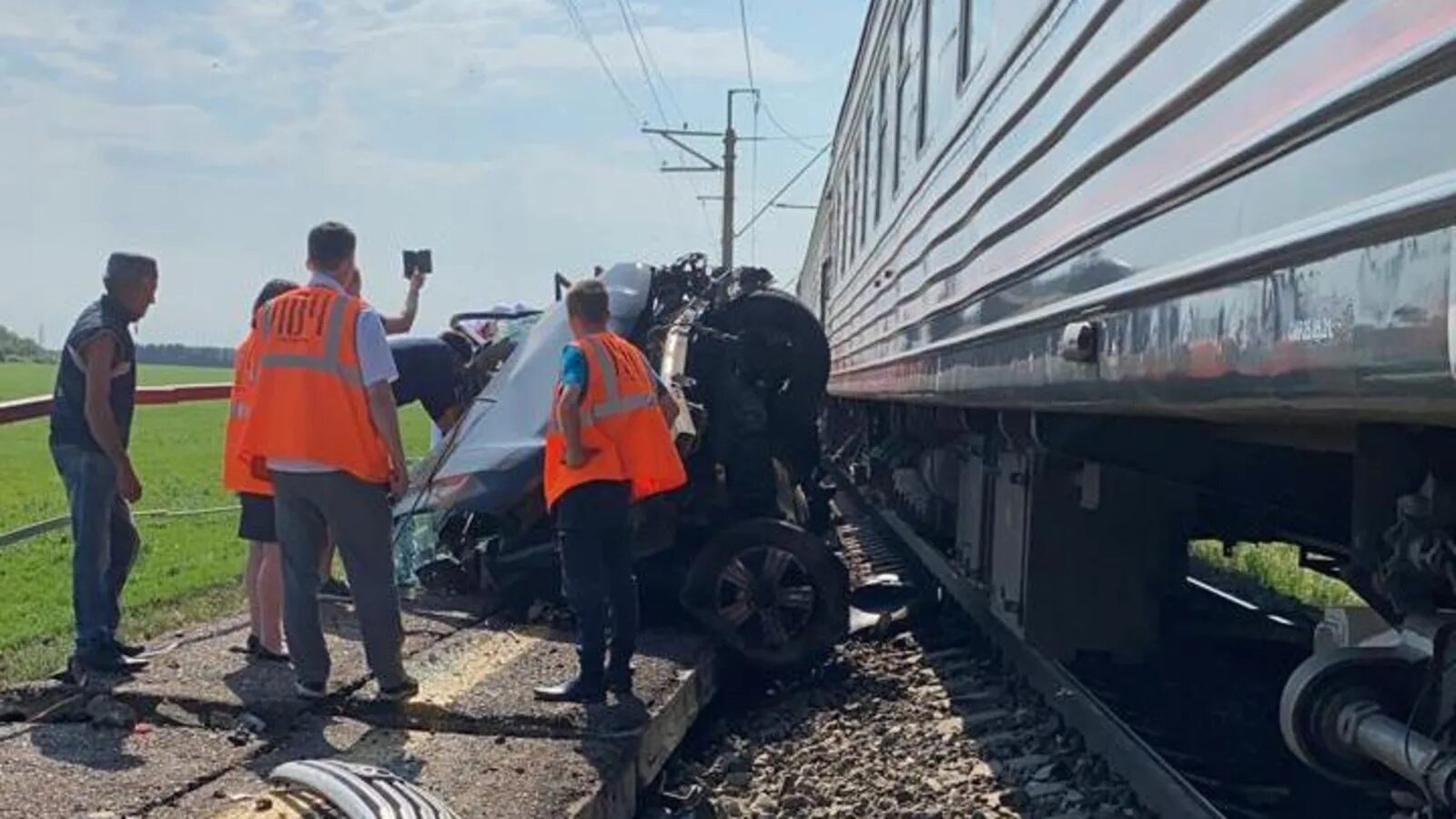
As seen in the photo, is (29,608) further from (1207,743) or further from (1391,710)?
(1391,710)

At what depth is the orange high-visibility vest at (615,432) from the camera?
18.8ft

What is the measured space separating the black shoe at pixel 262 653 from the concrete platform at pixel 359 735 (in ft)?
0.21

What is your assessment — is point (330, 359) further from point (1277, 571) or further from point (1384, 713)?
point (1277, 571)

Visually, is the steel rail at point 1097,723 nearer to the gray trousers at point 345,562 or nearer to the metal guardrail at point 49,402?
the gray trousers at point 345,562

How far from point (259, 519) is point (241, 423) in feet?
1.49

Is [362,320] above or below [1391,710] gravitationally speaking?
above

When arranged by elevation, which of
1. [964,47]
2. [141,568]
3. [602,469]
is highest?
[964,47]

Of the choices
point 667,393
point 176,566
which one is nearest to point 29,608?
point 176,566

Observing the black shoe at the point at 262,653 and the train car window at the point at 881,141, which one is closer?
the black shoe at the point at 262,653

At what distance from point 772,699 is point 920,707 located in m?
0.59

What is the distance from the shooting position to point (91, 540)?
18.4 feet

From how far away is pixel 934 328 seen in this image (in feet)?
20.5

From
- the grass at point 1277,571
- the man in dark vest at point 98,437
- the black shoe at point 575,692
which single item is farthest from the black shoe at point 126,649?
the grass at point 1277,571

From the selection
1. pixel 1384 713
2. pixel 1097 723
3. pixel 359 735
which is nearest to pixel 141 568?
pixel 359 735
